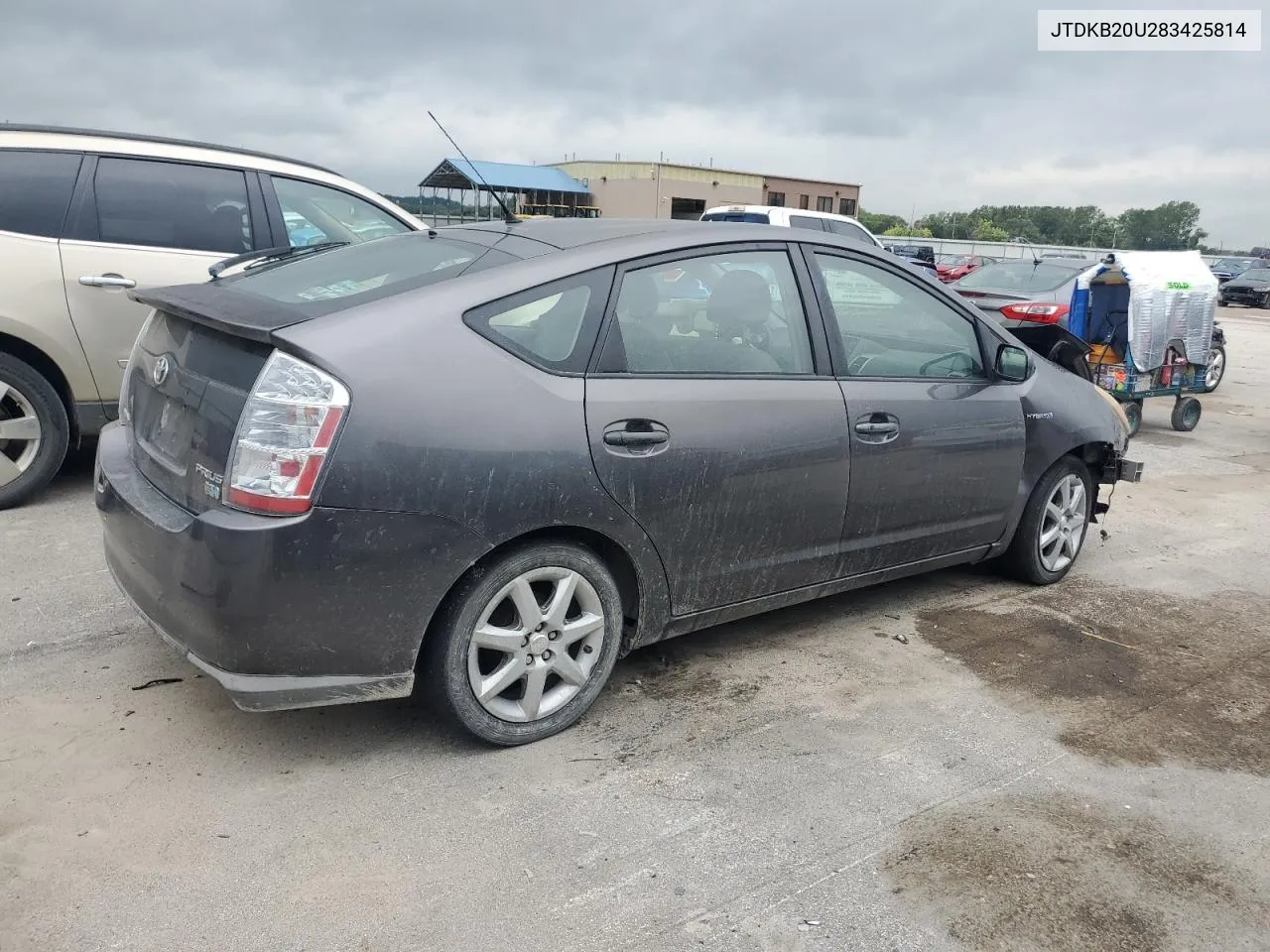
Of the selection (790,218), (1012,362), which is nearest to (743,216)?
(790,218)

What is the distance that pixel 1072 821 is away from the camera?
118 inches

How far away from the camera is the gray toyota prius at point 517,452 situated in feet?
9.17

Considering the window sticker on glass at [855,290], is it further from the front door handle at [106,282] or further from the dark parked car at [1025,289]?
the dark parked car at [1025,289]

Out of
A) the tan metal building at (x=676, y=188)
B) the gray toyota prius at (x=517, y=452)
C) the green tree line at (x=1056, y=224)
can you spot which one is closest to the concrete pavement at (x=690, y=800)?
the gray toyota prius at (x=517, y=452)

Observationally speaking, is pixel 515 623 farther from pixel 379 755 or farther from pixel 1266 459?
pixel 1266 459

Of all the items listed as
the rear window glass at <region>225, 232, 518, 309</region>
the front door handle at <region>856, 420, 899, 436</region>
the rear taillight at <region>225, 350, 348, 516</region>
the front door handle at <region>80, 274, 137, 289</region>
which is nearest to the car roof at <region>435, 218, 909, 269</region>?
the rear window glass at <region>225, 232, 518, 309</region>

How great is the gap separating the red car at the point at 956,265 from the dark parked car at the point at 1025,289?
545 centimetres

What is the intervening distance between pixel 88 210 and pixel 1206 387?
9540 mm

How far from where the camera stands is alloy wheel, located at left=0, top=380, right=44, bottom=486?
5148mm

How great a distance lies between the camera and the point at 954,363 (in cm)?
438

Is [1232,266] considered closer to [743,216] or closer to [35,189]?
[743,216]

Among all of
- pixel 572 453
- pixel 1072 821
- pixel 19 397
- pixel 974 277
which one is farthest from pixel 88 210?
pixel 974 277

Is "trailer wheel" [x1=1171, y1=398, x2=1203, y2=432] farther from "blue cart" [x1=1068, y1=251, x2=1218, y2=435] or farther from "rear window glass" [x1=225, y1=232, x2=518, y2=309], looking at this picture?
"rear window glass" [x1=225, y1=232, x2=518, y2=309]

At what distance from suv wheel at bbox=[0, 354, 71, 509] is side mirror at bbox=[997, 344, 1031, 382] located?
4582mm
